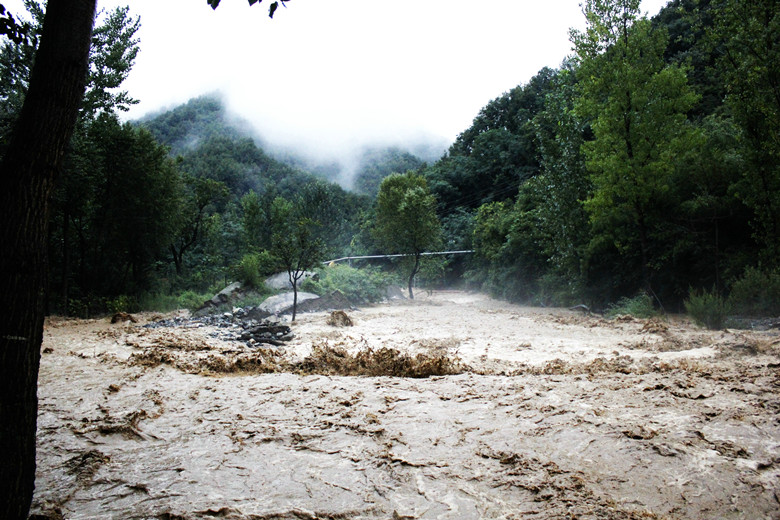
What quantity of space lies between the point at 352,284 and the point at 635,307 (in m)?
12.3

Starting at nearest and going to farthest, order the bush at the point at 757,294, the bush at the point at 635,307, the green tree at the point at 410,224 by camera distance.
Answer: the bush at the point at 757,294, the bush at the point at 635,307, the green tree at the point at 410,224

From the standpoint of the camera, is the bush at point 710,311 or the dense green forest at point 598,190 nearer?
the bush at point 710,311

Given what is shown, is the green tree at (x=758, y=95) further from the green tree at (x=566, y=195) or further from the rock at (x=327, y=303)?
the rock at (x=327, y=303)

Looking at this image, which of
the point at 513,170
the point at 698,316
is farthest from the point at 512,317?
the point at 513,170

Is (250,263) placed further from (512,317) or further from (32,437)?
(32,437)

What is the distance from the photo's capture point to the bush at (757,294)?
10023mm

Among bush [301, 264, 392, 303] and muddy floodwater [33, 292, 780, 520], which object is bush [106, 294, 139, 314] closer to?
bush [301, 264, 392, 303]

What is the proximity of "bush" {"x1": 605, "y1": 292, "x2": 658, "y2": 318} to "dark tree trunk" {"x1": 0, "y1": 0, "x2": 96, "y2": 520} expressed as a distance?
1362cm

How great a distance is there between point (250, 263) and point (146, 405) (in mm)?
14109

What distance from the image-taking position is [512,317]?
50.2 ft

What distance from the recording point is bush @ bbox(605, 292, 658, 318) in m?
12.8

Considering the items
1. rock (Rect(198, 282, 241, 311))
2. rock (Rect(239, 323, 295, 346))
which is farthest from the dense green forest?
rock (Rect(239, 323, 295, 346))

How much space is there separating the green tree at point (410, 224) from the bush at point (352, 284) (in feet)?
7.45

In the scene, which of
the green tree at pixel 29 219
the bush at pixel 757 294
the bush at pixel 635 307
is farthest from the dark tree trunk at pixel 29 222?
the bush at pixel 635 307
